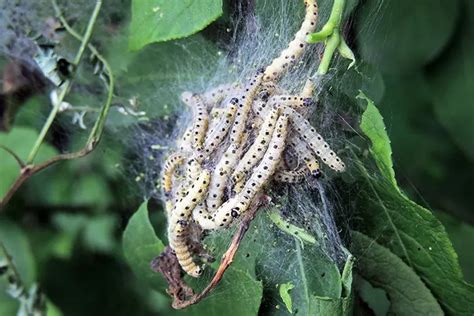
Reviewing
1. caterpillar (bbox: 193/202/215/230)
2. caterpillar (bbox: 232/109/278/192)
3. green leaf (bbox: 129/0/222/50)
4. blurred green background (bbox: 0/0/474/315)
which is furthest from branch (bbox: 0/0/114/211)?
caterpillar (bbox: 232/109/278/192)

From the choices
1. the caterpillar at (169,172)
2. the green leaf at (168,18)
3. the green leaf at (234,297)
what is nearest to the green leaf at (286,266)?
the green leaf at (234,297)

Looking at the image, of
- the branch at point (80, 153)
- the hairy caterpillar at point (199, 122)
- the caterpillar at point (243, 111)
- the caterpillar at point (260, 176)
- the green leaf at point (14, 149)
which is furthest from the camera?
the green leaf at point (14, 149)

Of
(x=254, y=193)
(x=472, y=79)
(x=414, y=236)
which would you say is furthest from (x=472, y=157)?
(x=254, y=193)

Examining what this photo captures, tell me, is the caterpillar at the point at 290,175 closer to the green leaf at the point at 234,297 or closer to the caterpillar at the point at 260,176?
the caterpillar at the point at 260,176

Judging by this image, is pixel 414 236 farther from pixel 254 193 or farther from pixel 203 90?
pixel 203 90

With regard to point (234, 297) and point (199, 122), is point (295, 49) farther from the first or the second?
point (234, 297)

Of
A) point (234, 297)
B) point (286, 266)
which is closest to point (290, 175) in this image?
point (286, 266)
